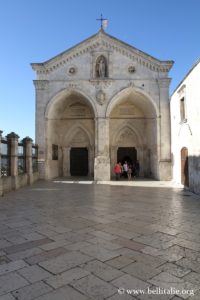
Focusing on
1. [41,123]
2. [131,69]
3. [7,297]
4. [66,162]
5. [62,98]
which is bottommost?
[7,297]

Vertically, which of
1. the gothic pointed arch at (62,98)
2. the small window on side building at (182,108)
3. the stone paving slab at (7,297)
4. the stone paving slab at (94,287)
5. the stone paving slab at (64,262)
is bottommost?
the stone paving slab at (7,297)

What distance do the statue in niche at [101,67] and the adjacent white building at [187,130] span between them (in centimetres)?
539

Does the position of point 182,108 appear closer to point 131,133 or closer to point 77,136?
point 131,133

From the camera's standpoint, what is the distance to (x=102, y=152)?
17938 mm

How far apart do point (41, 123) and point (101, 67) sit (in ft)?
19.6

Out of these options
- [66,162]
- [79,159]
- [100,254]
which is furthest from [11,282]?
[79,159]

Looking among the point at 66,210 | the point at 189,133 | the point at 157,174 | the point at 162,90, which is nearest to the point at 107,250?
the point at 66,210

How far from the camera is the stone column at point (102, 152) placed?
1759 cm

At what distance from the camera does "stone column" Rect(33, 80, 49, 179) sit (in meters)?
17.7

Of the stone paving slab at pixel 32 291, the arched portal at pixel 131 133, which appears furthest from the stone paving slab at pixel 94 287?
the arched portal at pixel 131 133

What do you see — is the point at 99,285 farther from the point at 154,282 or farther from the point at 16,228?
the point at 16,228

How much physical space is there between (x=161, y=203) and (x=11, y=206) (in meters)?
5.14

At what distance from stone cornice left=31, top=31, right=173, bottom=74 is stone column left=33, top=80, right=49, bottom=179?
1169mm

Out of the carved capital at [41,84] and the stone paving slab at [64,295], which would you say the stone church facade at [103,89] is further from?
the stone paving slab at [64,295]
